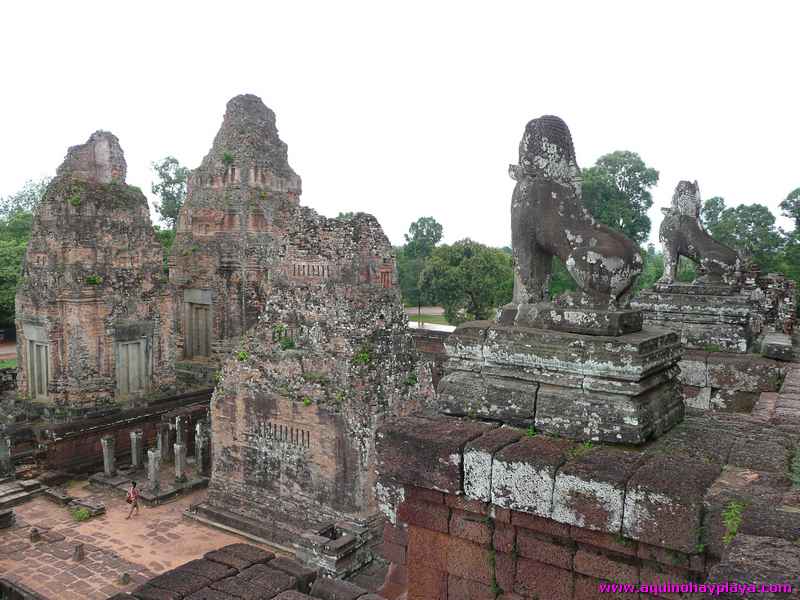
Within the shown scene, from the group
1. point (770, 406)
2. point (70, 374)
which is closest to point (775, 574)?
point (770, 406)

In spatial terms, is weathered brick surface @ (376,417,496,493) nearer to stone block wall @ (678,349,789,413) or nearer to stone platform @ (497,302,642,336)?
stone platform @ (497,302,642,336)

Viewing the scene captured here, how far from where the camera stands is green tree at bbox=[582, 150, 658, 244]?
3161cm

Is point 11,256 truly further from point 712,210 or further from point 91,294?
point 712,210

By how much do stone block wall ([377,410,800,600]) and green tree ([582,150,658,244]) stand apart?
29.4 metres

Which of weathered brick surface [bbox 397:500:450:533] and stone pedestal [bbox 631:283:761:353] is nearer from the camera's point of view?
weathered brick surface [bbox 397:500:450:533]

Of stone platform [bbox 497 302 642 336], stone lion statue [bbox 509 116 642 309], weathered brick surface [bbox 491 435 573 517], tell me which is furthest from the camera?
stone lion statue [bbox 509 116 642 309]

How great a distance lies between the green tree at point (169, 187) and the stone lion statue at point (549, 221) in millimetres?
35503

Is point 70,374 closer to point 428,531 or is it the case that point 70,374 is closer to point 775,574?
point 428,531

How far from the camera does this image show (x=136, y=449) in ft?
52.3

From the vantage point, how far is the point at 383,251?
39.7ft

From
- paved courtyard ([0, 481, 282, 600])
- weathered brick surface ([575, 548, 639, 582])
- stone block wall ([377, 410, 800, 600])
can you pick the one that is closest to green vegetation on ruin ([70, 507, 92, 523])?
paved courtyard ([0, 481, 282, 600])

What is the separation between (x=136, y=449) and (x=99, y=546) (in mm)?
4077

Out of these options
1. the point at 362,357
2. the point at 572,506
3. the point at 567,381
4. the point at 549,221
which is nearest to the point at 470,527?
the point at 572,506

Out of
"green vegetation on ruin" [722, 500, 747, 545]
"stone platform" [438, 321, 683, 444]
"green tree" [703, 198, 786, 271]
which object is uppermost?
"green tree" [703, 198, 786, 271]
